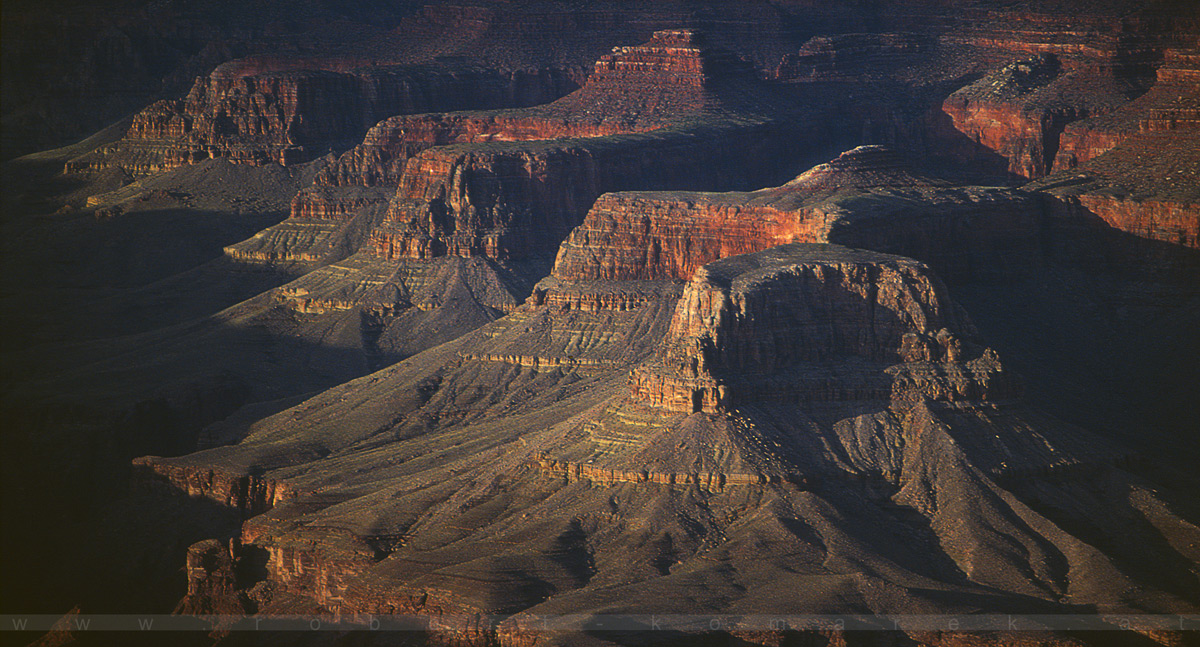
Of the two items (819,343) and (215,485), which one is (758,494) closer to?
(819,343)

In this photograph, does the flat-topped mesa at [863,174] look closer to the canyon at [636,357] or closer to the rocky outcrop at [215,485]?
the canyon at [636,357]

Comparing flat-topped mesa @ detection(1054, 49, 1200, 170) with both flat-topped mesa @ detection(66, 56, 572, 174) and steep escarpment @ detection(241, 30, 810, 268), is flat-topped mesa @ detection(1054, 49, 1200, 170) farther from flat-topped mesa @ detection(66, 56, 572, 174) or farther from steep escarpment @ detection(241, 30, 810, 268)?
flat-topped mesa @ detection(66, 56, 572, 174)

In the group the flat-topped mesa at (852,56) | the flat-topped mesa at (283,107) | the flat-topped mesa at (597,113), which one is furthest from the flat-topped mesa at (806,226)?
the flat-topped mesa at (852,56)

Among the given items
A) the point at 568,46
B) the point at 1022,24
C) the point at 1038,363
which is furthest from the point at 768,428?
the point at 568,46

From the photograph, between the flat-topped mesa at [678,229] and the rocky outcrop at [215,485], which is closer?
the rocky outcrop at [215,485]

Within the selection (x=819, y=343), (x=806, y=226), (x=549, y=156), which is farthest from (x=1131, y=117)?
(x=819, y=343)

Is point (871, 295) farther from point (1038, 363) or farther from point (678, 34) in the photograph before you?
point (678, 34)
